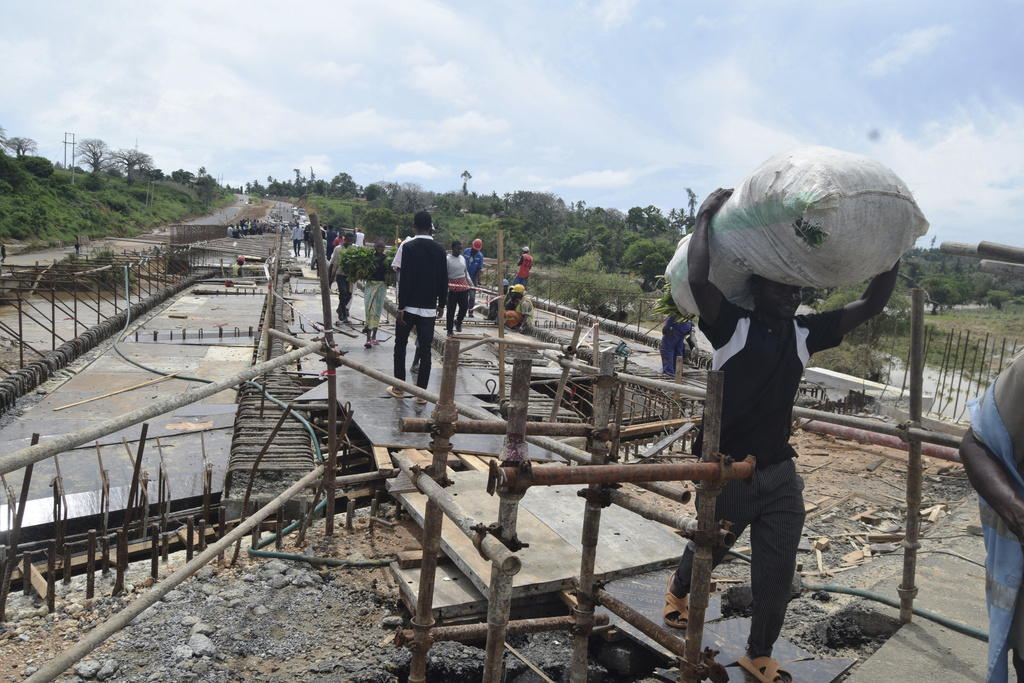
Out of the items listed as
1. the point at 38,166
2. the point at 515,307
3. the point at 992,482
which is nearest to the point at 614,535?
the point at 992,482

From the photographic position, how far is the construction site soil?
9.34 feet

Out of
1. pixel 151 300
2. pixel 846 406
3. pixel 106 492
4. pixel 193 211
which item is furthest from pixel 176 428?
pixel 193 211

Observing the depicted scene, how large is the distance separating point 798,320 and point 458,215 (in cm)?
7075

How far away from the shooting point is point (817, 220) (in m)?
2.33

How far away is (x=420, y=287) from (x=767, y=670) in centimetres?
462

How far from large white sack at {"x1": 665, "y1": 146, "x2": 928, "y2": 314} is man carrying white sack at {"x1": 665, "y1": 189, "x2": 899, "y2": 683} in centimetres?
13

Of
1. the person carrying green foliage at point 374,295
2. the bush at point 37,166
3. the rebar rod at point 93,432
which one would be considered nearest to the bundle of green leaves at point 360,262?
the person carrying green foliage at point 374,295

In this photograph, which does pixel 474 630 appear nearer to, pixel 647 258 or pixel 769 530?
pixel 769 530

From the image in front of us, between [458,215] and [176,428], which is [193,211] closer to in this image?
[458,215]

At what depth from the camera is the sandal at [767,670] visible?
265 centimetres

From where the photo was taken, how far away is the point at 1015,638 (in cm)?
201

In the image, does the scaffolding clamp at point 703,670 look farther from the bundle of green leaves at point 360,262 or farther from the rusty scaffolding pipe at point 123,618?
the bundle of green leaves at point 360,262

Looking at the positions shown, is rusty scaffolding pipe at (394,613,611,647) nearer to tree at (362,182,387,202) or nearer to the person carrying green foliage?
the person carrying green foliage

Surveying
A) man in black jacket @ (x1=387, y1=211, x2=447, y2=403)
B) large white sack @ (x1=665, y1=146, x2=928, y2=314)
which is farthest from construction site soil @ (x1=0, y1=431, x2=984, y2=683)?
man in black jacket @ (x1=387, y1=211, x2=447, y2=403)
